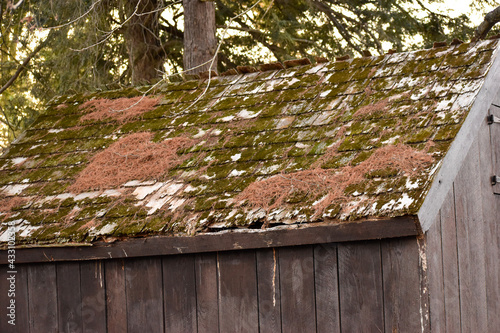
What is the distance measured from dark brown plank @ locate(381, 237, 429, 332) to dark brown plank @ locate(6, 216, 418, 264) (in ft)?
0.74

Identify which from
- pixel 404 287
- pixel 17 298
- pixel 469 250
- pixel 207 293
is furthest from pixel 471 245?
pixel 17 298

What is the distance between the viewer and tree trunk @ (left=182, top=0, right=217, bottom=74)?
42.1 ft

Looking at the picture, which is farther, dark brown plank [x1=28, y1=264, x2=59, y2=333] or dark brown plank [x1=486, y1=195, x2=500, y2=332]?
dark brown plank [x1=28, y1=264, x2=59, y2=333]

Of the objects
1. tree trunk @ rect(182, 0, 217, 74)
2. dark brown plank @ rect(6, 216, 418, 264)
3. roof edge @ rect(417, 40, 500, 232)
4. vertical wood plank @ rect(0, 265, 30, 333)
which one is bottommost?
vertical wood plank @ rect(0, 265, 30, 333)

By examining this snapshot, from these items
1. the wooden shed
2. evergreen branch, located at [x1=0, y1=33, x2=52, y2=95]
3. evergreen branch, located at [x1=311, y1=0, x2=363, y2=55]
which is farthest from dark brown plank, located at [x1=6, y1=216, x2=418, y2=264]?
evergreen branch, located at [x1=311, y1=0, x2=363, y2=55]

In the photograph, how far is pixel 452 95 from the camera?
5.98m

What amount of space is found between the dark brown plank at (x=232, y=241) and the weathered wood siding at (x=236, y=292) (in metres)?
0.23

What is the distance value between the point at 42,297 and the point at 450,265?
407 cm

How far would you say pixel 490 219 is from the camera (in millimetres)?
6074

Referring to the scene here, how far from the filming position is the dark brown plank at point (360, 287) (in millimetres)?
5184

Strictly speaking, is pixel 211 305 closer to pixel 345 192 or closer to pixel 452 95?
pixel 345 192

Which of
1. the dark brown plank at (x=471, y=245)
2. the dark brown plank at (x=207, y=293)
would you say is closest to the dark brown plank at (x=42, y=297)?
the dark brown plank at (x=207, y=293)

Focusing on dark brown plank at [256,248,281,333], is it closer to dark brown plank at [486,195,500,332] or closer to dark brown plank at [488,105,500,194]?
dark brown plank at [486,195,500,332]

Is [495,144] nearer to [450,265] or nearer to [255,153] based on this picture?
[450,265]
